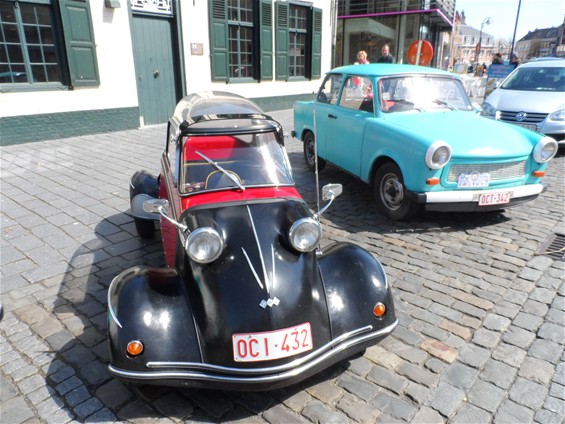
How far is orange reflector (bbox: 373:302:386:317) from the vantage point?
267 cm

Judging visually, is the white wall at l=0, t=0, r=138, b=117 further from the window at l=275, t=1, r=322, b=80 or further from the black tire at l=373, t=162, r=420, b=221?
the black tire at l=373, t=162, r=420, b=221

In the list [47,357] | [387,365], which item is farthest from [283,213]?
[47,357]

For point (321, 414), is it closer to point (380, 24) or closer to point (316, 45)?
point (316, 45)

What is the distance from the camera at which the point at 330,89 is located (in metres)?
7.01

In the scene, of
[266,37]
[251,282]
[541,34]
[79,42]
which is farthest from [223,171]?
[541,34]

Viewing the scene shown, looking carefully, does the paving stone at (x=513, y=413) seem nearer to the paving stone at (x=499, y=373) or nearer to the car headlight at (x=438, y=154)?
the paving stone at (x=499, y=373)

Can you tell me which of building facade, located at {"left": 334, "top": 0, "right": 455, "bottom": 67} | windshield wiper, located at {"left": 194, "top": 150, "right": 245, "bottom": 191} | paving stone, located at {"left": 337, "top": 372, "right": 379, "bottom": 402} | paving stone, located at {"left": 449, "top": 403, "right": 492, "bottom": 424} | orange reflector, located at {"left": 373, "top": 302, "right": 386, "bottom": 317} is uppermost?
building facade, located at {"left": 334, "top": 0, "right": 455, "bottom": 67}

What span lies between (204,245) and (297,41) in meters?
13.5

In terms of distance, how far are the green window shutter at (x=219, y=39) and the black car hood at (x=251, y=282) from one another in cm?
1000

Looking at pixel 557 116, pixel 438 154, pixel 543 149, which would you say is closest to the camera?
pixel 438 154

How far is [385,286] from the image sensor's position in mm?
2783

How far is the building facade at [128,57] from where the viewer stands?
28.2 ft

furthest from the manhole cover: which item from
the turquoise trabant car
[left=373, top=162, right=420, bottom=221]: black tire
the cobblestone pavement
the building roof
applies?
the building roof

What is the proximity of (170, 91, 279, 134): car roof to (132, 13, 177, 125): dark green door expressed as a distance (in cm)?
718
